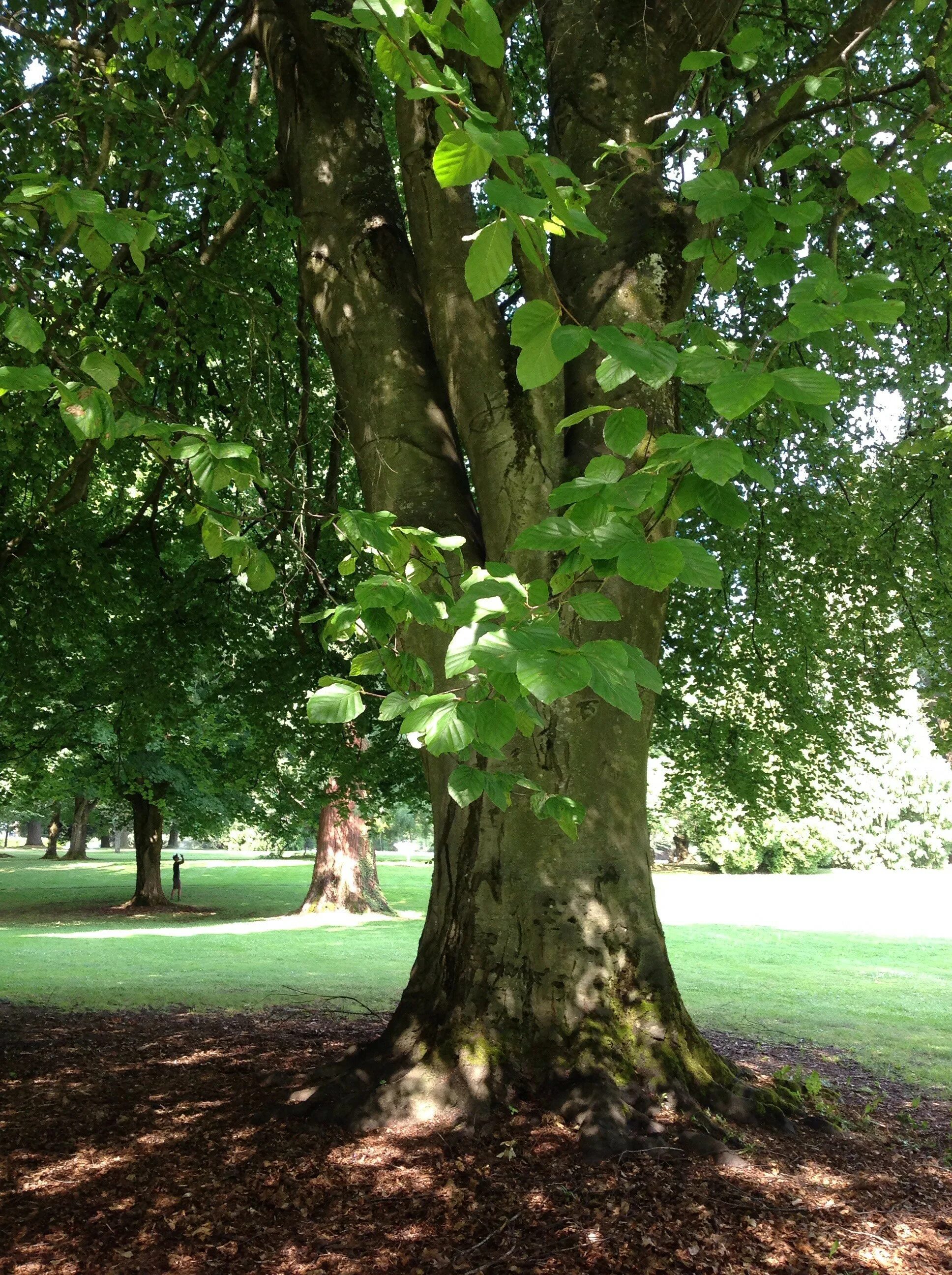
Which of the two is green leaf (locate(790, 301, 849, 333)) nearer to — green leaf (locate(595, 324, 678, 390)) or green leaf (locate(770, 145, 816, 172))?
green leaf (locate(595, 324, 678, 390))

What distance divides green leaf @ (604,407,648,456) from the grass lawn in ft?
22.3

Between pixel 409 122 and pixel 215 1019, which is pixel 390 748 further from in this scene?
pixel 409 122

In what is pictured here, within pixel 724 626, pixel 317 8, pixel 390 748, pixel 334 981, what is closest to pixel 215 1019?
pixel 390 748

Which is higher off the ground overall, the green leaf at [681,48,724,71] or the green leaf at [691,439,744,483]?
the green leaf at [681,48,724,71]

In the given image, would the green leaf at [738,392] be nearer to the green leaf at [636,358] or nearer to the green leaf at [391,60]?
the green leaf at [636,358]

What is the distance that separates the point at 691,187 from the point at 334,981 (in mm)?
11293

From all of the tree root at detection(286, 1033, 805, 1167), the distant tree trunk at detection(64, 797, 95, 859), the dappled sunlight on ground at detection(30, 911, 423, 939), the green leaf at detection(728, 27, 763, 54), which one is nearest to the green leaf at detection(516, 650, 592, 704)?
the green leaf at detection(728, 27, 763, 54)

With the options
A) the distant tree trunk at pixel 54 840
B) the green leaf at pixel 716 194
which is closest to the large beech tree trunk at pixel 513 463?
the green leaf at pixel 716 194

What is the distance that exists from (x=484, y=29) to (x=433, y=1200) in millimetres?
3781

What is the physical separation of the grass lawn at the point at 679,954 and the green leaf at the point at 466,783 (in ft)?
21.1

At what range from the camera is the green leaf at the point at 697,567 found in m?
2.04

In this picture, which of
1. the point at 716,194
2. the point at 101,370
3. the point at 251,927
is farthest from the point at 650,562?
the point at 251,927

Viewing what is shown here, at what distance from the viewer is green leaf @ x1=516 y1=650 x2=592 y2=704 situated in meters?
1.65

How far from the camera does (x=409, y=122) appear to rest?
4.64 meters
